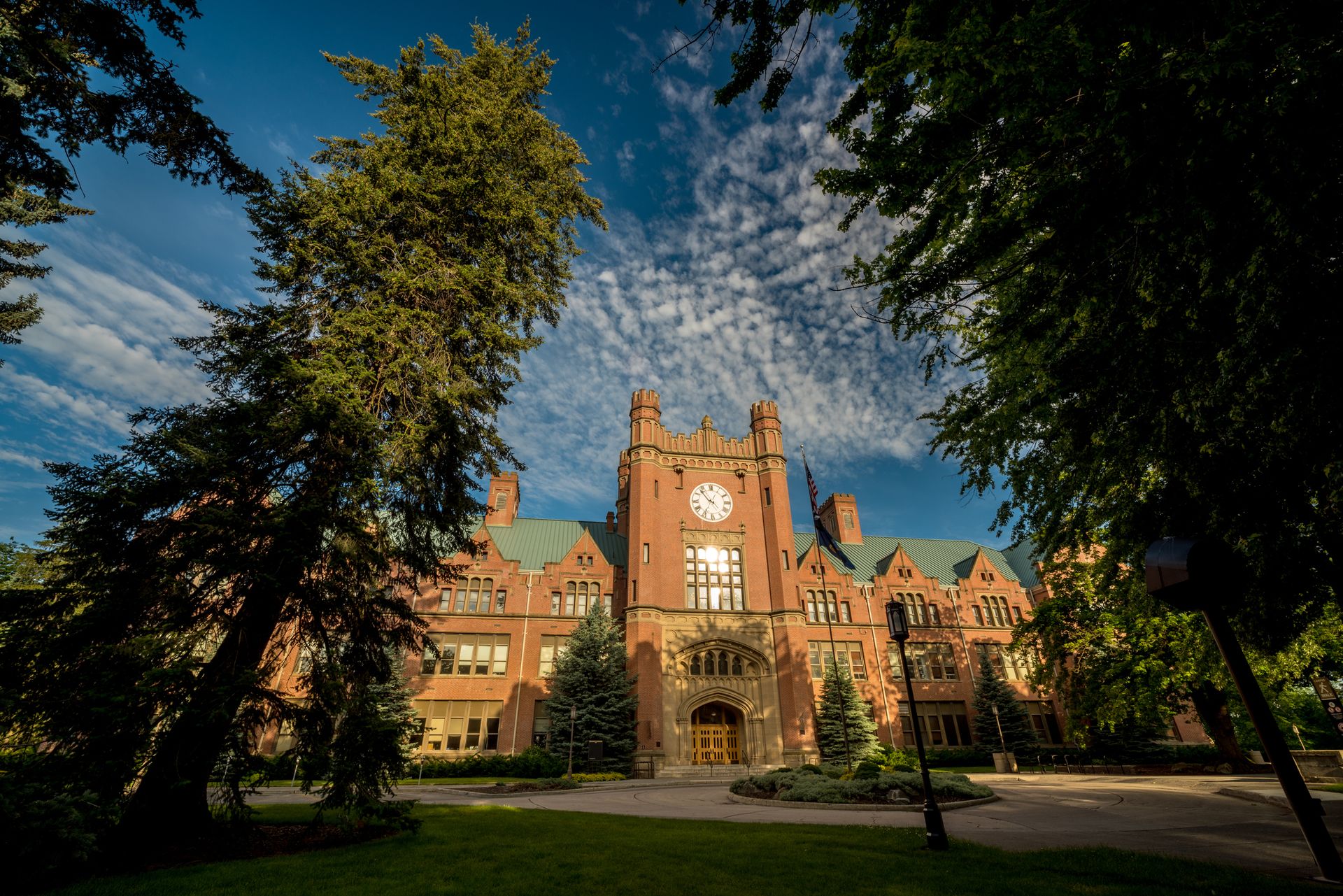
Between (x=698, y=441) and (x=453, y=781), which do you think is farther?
(x=698, y=441)

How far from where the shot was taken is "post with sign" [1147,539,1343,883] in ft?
13.0

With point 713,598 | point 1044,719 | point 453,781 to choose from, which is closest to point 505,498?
point 713,598

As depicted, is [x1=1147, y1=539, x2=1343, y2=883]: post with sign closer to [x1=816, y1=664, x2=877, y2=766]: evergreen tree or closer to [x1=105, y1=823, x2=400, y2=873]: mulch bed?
[x1=105, y1=823, x2=400, y2=873]: mulch bed

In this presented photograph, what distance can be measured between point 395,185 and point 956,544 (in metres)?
47.7

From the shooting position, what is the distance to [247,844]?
26.8ft

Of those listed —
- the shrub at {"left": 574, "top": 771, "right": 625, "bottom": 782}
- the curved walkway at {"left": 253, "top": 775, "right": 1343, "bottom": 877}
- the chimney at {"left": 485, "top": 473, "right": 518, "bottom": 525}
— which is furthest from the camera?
the chimney at {"left": 485, "top": 473, "right": 518, "bottom": 525}

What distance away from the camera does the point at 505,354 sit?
44.0ft

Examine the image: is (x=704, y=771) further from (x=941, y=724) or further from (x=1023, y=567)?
(x=1023, y=567)

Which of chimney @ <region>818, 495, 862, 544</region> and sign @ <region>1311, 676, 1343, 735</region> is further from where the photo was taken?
chimney @ <region>818, 495, 862, 544</region>

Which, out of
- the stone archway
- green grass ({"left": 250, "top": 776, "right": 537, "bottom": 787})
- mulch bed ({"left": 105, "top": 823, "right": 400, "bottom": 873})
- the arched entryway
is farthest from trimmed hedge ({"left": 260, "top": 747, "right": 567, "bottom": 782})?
mulch bed ({"left": 105, "top": 823, "right": 400, "bottom": 873})

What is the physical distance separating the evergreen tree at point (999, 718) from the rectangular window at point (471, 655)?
28.2 metres

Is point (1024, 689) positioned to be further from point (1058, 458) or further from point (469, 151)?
point (469, 151)

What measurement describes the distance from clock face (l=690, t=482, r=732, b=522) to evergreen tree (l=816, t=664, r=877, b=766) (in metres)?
11.0

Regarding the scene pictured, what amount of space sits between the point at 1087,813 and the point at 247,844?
47.6 feet
